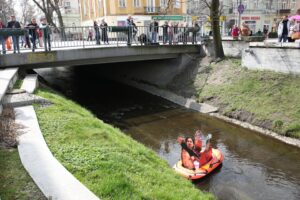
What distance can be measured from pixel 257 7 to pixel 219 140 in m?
40.2

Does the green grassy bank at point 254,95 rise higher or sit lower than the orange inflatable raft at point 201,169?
higher

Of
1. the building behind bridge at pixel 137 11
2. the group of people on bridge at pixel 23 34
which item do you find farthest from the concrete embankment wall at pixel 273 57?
the building behind bridge at pixel 137 11

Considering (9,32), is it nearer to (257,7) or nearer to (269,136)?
(269,136)

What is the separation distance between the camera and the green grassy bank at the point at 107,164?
5.81 m

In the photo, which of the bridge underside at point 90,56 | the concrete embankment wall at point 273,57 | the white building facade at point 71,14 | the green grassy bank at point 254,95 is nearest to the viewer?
the green grassy bank at point 254,95

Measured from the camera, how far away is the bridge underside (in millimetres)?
16078

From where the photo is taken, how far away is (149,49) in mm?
20578

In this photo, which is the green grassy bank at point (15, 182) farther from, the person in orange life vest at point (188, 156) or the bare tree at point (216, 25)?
the bare tree at point (216, 25)

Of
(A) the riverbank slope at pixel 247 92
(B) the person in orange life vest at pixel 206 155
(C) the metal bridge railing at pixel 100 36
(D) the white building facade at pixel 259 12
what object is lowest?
(B) the person in orange life vest at pixel 206 155

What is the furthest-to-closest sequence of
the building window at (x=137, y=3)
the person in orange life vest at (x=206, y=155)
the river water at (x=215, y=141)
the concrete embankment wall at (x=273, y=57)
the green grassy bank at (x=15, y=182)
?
the building window at (x=137, y=3)
the concrete embankment wall at (x=273, y=57)
the person in orange life vest at (x=206, y=155)
the river water at (x=215, y=141)
the green grassy bank at (x=15, y=182)

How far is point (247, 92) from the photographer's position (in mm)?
17109

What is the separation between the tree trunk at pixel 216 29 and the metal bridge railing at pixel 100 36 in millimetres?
2067

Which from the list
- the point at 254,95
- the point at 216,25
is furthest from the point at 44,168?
the point at 216,25

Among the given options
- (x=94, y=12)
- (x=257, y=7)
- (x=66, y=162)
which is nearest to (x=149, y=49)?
(x=66, y=162)
